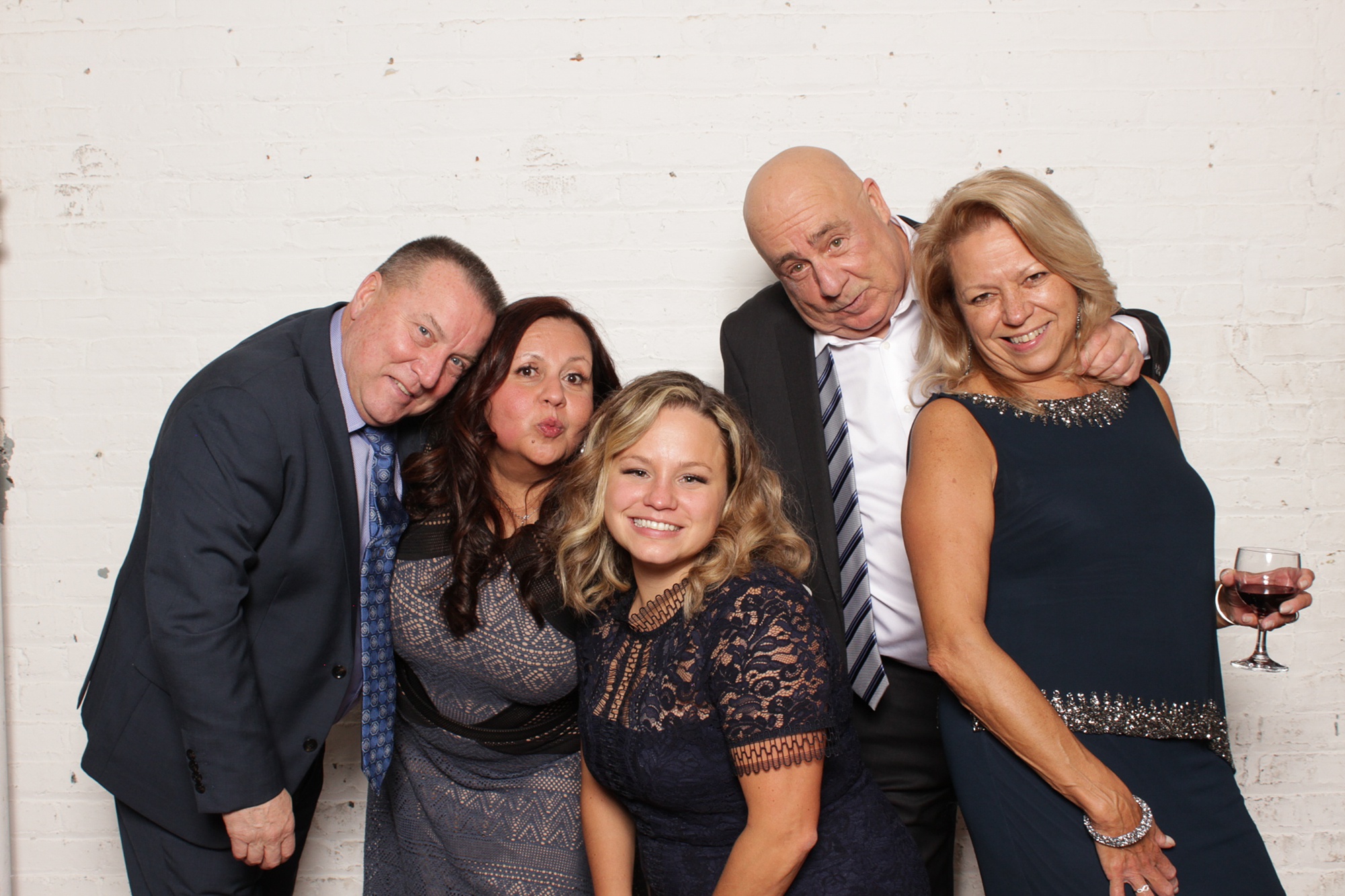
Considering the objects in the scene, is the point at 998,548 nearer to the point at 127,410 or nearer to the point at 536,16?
the point at 536,16

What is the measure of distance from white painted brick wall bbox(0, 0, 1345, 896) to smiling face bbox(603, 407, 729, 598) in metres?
0.92

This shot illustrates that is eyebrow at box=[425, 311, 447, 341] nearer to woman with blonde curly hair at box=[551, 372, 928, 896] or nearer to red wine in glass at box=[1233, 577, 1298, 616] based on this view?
woman with blonde curly hair at box=[551, 372, 928, 896]

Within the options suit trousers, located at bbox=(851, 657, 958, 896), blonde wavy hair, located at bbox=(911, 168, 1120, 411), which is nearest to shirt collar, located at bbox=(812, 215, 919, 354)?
blonde wavy hair, located at bbox=(911, 168, 1120, 411)

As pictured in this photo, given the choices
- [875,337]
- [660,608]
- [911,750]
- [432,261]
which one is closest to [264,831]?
[660,608]

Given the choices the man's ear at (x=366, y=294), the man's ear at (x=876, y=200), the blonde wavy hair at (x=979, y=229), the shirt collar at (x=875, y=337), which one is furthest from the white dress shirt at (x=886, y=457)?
the man's ear at (x=366, y=294)

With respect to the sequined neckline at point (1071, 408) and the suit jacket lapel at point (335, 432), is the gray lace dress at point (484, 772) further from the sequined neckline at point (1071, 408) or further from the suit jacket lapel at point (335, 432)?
the sequined neckline at point (1071, 408)

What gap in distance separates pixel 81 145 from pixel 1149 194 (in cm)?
292

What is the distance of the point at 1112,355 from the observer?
154 centimetres

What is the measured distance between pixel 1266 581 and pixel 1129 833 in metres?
0.52

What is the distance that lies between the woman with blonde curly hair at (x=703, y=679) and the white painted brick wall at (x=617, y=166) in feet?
2.94

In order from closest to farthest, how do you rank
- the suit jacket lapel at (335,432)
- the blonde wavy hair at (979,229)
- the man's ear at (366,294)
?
the blonde wavy hair at (979,229) → the suit jacket lapel at (335,432) → the man's ear at (366,294)

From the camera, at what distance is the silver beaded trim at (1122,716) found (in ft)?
4.59

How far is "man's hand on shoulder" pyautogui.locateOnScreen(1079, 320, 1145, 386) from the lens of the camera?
5.02 ft

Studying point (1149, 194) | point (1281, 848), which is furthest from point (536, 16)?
point (1281, 848)
